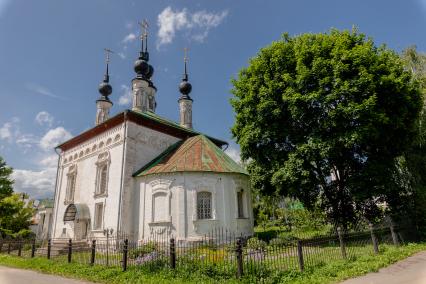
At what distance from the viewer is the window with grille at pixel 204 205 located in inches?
649

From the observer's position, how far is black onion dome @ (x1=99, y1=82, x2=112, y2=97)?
93.3ft

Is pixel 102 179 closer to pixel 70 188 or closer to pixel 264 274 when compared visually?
pixel 70 188

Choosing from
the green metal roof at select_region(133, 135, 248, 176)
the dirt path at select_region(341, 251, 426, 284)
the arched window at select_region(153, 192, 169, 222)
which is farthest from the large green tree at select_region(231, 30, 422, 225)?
the arched window at select_region(153, 192, 169, 222)

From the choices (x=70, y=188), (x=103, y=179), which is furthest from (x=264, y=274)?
(x=70, y=188)

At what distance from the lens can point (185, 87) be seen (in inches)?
1129

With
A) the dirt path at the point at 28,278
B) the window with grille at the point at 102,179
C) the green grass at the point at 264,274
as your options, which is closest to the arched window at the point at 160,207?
the window with grille at the point at 102,179

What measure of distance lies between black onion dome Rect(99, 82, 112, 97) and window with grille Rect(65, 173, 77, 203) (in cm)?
934

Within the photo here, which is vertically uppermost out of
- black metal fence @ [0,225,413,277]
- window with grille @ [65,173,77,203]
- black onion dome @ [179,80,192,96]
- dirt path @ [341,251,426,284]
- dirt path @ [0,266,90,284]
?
black onion dome @ [179,80,192,96]

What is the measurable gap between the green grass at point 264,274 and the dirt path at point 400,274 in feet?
0.77

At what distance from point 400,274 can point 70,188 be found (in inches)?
836

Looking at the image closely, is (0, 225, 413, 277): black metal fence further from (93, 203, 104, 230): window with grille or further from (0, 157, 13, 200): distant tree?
(0, 157, 13, 200): distant tree

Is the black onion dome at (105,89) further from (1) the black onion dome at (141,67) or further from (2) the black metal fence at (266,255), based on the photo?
(2) the black metal fence at (266,255)

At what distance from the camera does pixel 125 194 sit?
17562 mm

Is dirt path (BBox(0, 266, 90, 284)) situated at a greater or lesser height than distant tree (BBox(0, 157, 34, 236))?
lesser
